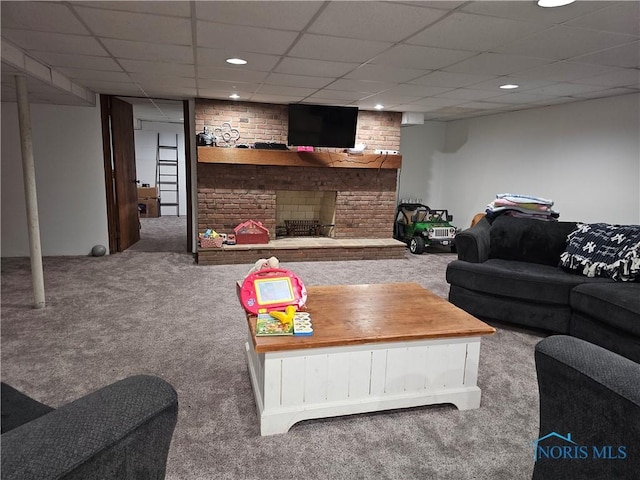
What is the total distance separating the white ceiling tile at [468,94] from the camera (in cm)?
445

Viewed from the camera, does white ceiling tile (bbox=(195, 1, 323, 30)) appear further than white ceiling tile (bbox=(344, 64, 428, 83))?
No

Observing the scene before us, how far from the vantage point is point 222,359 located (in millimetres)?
2723

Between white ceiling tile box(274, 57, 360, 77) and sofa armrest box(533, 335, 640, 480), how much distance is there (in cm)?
283

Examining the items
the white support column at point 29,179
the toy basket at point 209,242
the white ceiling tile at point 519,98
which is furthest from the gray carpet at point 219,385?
the white ceiling tile at point 519,98

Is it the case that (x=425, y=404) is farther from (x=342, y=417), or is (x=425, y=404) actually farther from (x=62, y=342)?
(x=62, y=342)

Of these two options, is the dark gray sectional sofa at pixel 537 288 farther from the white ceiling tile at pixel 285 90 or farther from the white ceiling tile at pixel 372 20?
the white ceiling tile at pixel 285 90

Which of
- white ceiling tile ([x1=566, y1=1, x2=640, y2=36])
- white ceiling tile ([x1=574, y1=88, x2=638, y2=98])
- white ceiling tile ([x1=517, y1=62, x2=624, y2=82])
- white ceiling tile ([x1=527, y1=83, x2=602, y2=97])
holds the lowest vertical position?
white ceiling tile ([x1=566, y1=1, x2=640, y2=36])

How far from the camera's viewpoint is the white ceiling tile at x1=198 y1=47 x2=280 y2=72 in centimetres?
309

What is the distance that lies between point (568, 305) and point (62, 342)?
3794 mm

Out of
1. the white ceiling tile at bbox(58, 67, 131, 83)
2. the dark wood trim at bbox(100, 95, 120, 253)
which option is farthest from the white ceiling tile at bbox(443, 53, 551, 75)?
the dark wood trim at bbox(100, 95, 120, 253)

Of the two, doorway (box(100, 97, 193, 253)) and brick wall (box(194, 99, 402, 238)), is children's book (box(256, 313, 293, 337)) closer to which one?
brick wall (box(194, 99, 402, 238))

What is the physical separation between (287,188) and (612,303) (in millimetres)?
4292

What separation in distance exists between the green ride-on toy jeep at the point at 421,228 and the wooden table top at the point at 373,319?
3.83 m

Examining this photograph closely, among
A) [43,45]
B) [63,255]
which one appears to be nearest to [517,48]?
[43,45]
